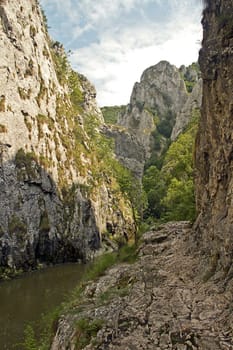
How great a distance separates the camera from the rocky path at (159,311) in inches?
402

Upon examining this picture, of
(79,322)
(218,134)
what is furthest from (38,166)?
(79,322)

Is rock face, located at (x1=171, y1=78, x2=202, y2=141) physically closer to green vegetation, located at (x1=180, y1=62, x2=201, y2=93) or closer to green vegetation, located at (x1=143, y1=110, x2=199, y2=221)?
green vegetation, located at (x1=143, y1=110, x2=199, y2=221)

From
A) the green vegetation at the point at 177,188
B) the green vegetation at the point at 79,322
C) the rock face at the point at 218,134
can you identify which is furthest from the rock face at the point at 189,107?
the rock face at the point at 218,134

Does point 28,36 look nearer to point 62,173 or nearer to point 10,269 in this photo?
point 62,173

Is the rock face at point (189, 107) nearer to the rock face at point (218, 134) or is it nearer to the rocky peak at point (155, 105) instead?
the rocky peak at point (155, 105)

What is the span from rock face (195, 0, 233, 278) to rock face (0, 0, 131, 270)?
1056 inches

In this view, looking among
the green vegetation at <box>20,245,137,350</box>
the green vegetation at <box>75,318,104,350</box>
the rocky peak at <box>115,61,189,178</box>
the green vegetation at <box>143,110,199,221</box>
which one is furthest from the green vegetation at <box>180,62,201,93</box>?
the green vegetation at <box>75,318,104,350</box>

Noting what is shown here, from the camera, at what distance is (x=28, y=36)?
54.2 m

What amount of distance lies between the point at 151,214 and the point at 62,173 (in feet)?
96.2

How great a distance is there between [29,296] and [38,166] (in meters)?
21.0

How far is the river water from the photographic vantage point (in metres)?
20.8

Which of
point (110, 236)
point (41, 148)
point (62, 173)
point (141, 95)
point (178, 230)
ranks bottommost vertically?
point (110, 236)

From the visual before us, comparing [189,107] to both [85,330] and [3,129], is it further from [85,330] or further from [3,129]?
[85,330]

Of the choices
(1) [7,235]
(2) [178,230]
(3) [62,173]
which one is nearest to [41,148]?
(3) [62,173]
